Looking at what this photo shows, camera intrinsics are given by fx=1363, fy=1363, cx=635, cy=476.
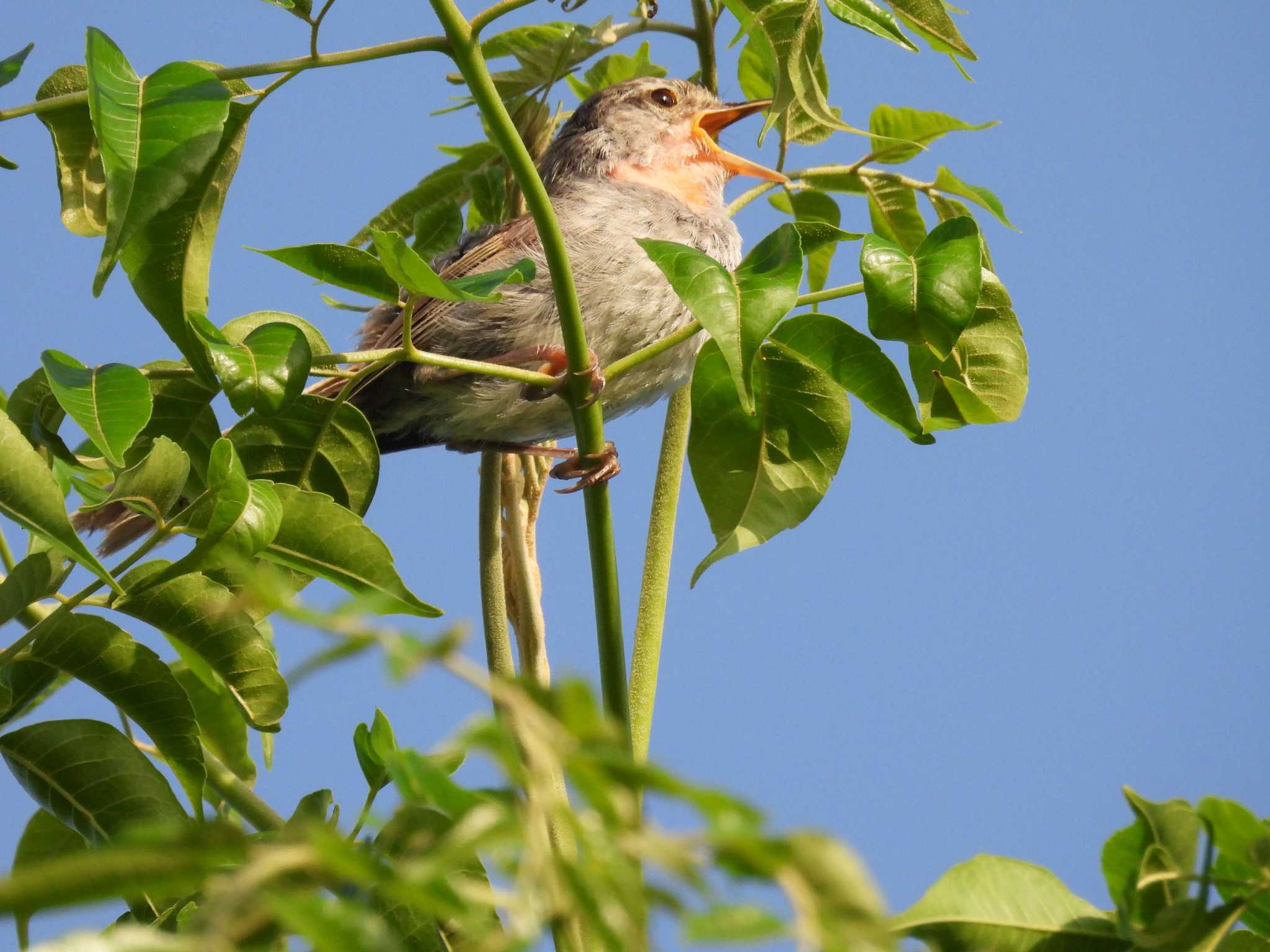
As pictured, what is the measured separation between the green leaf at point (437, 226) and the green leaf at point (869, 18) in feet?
4.27

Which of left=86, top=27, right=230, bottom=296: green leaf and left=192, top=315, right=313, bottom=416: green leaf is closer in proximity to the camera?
left=86, top=27, right=230, bottom=296: green leaf

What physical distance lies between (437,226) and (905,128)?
106cm

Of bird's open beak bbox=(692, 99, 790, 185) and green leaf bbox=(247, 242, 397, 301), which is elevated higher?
bird's open beak bbox=(692, 99, 790, 185)

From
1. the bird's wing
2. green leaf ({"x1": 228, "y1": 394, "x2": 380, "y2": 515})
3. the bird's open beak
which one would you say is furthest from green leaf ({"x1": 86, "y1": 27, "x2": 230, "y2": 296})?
the bird's open beak

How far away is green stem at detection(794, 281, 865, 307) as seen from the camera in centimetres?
195

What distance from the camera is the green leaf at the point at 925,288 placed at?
176 centimetres

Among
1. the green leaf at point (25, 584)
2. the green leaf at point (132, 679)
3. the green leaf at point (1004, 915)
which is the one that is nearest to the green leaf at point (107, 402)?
the green leaf at point (25, 584)

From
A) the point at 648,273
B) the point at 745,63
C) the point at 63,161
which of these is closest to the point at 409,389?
the point at 648,273

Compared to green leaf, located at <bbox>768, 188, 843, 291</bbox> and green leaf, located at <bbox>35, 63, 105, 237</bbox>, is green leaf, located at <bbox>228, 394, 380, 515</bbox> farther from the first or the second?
green leaf, located at <bbox>768, 188, 843, 291</bbox>

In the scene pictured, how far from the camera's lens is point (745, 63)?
3289mm

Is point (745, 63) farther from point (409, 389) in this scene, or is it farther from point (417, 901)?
point (417, 901)

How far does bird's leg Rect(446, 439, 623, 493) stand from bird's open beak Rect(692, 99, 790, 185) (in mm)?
1424

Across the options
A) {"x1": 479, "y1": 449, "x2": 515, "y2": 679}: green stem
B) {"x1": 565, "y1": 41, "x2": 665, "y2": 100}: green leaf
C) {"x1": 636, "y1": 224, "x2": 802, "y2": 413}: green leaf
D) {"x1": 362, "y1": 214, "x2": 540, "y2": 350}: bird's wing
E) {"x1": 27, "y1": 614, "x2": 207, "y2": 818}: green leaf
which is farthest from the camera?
{"x1": 362, "y1": 214, "x2": 540, "y2": 350}: bird's wing

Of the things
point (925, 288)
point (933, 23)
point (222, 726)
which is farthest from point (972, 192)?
point (222, 726)
